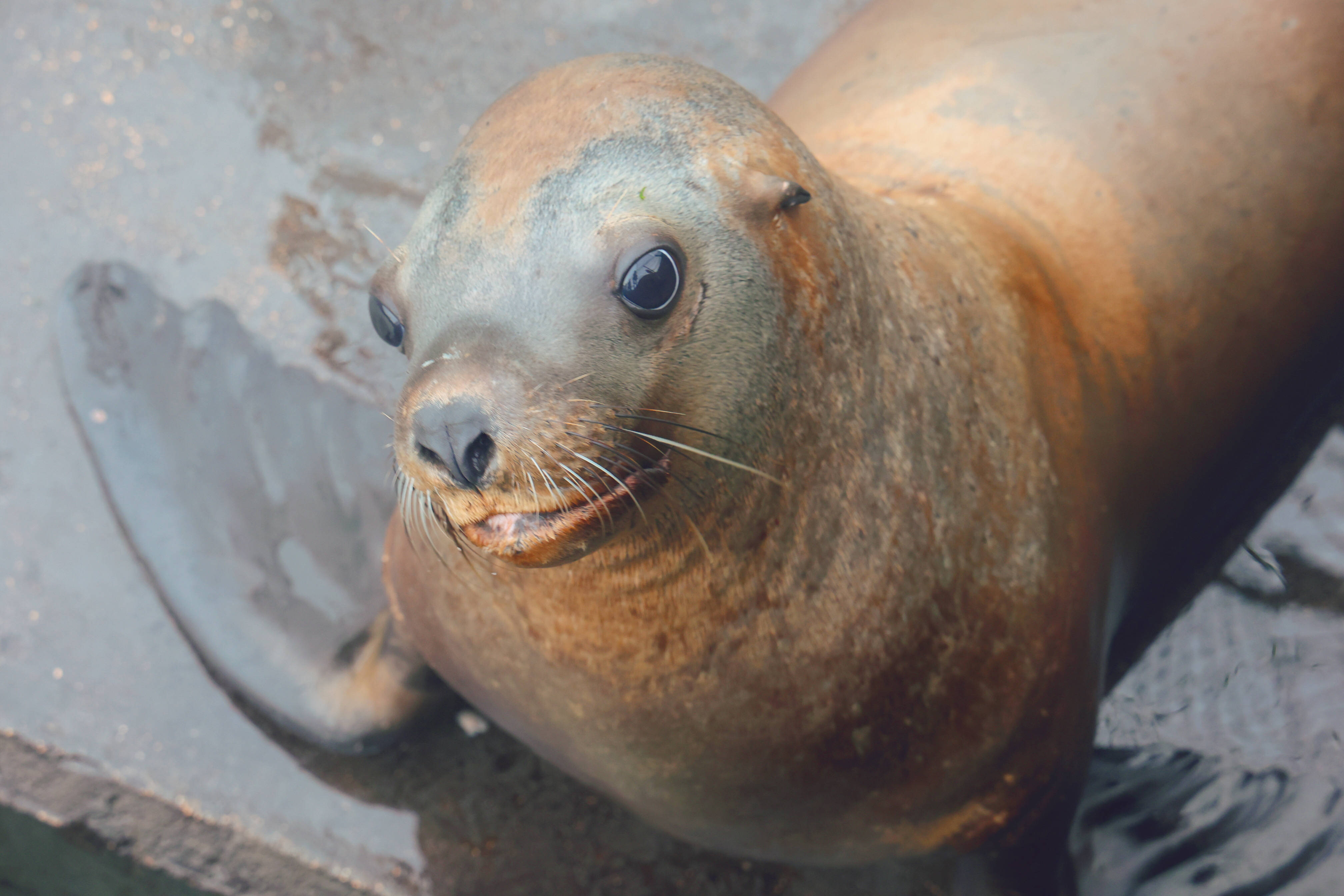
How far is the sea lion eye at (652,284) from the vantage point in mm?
1428

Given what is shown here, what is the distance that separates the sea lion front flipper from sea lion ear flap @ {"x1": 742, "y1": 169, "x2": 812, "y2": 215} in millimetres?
1553

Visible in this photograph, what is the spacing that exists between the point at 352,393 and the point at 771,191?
1900mm

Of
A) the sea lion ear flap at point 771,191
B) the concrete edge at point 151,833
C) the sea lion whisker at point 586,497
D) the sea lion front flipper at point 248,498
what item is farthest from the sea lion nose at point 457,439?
the concrete edge at point 151,833

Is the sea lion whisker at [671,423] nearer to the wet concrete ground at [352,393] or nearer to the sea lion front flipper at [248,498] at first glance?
the wet concrete ground at [352,393]

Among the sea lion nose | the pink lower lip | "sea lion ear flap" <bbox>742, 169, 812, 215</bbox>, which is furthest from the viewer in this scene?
"sea lion ear flap" <bbox>742, 169, 812, 215</bbox>

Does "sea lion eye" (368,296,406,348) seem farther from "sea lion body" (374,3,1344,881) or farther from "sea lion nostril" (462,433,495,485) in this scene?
"sea lion nostril" (462,433,495,485)

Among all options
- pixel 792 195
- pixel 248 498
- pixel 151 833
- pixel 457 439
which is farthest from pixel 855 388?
pixel 151 833

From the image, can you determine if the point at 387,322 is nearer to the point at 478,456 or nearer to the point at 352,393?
the point at 478,456

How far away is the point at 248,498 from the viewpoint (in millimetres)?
2877

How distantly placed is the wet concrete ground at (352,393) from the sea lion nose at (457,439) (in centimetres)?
57

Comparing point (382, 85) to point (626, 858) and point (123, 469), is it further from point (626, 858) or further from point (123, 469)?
point (626, 858)

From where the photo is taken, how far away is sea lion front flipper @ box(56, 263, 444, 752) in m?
2.69

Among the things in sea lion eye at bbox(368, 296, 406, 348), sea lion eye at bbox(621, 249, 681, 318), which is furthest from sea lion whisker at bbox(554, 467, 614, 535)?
sea lion eye at bbox(368, 296, 406, 348)

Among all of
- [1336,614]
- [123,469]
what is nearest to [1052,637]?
[1336,614]
